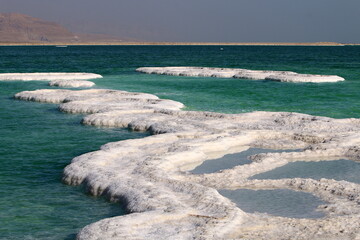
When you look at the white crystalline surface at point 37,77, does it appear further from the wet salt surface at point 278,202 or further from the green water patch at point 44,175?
the wet salt surface at point 278,202

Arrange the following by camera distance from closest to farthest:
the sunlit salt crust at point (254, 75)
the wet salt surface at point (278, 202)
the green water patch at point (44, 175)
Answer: the green water patch at point (44, 175), the wet salt surface at point (278, 202), the sunlit salt crust at point (254, 75)

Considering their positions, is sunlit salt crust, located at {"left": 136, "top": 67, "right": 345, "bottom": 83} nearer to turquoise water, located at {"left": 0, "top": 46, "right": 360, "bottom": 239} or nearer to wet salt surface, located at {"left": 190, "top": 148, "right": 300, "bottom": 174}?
turquoise water, located at {"left": 0, "top": 46, "right": 360, "bottom": 239}

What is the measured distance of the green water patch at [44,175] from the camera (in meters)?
9.80

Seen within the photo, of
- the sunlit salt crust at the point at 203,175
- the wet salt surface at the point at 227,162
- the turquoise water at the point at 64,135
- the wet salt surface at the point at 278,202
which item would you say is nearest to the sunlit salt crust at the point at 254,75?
the turquoise water at the point at 64,135

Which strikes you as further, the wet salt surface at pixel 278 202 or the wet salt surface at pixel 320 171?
the wet salt surface at pixel 320 171

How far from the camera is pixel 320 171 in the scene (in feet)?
43.4

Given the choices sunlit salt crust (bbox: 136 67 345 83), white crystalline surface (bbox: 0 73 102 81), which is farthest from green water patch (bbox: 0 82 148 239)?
sunlit salt crust (bbox: 136 67 345 83)

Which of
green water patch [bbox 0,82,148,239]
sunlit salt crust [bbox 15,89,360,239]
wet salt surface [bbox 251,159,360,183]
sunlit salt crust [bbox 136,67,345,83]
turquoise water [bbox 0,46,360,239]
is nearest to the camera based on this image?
sunlit salt crust [bbox 15,89,360,239]

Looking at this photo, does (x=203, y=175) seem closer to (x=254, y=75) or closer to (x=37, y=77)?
(x=254, y=75)

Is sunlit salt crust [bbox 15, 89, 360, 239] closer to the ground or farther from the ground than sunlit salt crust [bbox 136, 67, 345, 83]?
farther from the ground

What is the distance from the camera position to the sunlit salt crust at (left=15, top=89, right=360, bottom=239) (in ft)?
28.9

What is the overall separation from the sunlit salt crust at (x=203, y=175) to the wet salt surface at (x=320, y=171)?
1.09 feet

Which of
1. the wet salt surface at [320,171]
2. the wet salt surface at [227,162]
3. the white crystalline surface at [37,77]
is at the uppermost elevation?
the wet salt surface at [320,171]

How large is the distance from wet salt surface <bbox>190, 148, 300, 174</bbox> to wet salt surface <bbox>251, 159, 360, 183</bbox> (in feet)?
3.49
